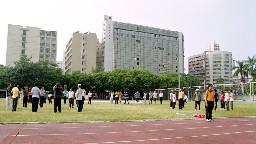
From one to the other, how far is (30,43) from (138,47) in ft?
144

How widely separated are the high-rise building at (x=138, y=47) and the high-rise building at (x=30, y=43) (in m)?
21.3

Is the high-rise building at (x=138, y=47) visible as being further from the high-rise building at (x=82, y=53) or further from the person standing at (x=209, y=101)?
the person standing at (x=209, y=101)

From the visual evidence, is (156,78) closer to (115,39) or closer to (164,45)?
(115,39)

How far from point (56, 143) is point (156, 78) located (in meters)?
59.5

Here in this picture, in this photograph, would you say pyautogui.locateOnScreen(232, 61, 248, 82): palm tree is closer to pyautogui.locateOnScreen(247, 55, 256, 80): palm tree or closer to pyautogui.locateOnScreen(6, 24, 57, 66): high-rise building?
pyautogui.locateOnScreen(247, 55, 256, 80): palm tree

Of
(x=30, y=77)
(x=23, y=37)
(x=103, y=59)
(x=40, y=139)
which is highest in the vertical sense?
(x=23, y=37)

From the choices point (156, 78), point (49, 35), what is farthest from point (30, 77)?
point (49, 35)

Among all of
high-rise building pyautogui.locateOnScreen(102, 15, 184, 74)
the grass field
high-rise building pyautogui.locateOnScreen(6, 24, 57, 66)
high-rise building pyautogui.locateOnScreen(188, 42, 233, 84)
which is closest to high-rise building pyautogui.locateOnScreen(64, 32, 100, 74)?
high-rise building pyautogui.locateOnScreen(102, 15, 184, 74)

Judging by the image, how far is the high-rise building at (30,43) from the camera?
87106 millimetres

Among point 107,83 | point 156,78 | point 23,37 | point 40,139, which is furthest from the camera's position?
point 23,37

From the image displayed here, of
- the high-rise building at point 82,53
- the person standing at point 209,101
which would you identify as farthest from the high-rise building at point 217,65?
the person standing at point 209,101

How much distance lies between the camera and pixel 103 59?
102562 millimetres

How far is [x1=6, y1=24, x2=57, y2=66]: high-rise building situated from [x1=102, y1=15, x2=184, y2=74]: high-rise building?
21275mm

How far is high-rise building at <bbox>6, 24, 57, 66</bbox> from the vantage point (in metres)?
87.1
